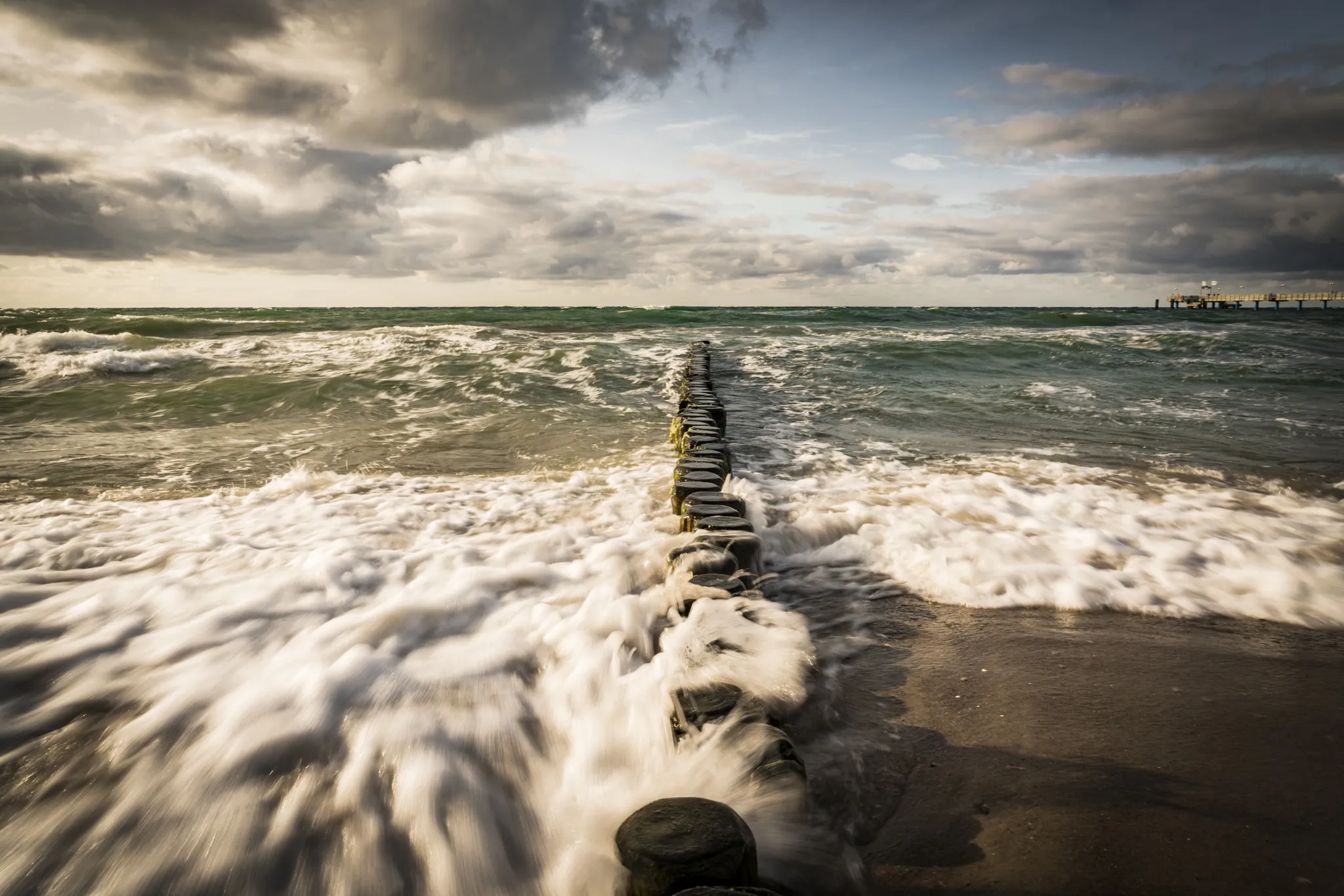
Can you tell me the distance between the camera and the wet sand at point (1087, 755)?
1373 mm

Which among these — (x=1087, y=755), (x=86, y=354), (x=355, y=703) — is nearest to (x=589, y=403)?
(x=355, y=703)

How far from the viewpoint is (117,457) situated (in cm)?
570

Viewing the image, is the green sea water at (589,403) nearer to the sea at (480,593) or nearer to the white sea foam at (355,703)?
the sea at (480,593)

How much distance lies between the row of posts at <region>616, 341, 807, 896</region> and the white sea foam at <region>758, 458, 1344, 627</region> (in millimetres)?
611

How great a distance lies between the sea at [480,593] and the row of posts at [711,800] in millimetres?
53

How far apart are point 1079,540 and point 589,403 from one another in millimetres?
5982

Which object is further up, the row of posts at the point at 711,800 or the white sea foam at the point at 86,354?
the row of posts at the point at 711,800

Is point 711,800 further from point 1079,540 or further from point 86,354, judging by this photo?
point 86,354

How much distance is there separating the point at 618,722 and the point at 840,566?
62.0 inches

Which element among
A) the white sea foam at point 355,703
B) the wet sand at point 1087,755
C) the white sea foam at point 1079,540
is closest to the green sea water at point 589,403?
the white sea foam at point 1079,540

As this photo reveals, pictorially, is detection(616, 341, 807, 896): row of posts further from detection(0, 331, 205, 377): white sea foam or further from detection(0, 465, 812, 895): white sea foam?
detection(0, 331, 205, 377): white sea foam

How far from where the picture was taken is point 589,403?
8.30 metres

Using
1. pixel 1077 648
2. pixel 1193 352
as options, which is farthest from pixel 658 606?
pixel 1193 352

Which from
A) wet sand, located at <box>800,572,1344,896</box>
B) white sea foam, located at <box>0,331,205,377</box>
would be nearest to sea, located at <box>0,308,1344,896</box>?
wet sand, located at <box>800,572,1344,896</box>
